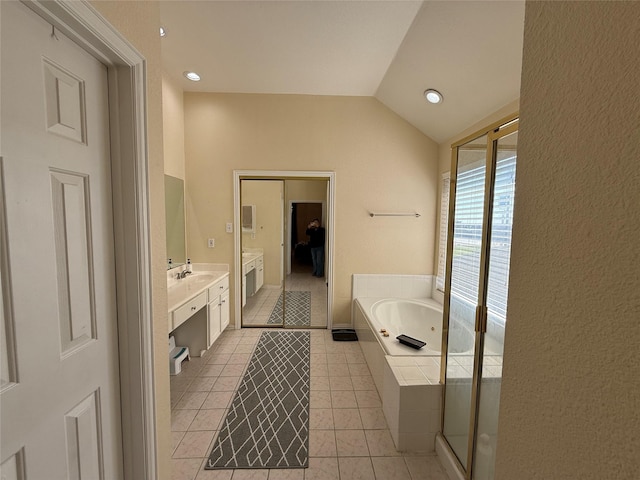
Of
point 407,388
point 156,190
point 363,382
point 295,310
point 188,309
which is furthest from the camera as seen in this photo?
point 295,310

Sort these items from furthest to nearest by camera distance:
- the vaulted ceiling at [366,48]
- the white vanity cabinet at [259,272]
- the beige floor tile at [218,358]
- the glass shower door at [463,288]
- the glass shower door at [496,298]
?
the white vanity cabinet at [259,272] < the beige floor tile at [218,358] < the vaulted ceiling at [366,48] < the glass shower door at [463,288] < the glass shower door at [496,298]

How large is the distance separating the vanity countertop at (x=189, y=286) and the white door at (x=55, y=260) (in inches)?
49.2

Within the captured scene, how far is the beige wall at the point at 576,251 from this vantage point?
39cm

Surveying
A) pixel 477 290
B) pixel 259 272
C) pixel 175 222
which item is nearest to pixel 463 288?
pixel 477 290

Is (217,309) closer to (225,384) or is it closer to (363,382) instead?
(225,384)

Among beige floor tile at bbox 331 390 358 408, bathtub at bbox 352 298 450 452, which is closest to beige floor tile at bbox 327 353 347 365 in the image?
bathtub at bbox 352 298 450 452

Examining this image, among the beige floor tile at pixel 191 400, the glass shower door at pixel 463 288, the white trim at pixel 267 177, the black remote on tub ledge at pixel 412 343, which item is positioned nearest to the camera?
the glass shower door at pixel 463 288

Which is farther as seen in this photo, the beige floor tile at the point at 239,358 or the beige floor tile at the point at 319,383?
the beige floor tile at the point at 239,358

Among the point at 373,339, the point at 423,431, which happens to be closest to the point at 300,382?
the point at 373,339

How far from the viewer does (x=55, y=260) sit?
0.76m

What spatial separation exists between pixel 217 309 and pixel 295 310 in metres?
1.17

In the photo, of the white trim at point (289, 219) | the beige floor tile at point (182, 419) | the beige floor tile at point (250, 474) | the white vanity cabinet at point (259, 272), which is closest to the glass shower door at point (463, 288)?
the beige floor tile at point (250, 474)

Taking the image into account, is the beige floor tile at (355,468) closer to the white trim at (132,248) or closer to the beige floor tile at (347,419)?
the beige floor tile at (347,419)

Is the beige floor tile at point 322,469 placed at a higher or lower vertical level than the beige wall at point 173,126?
lower
